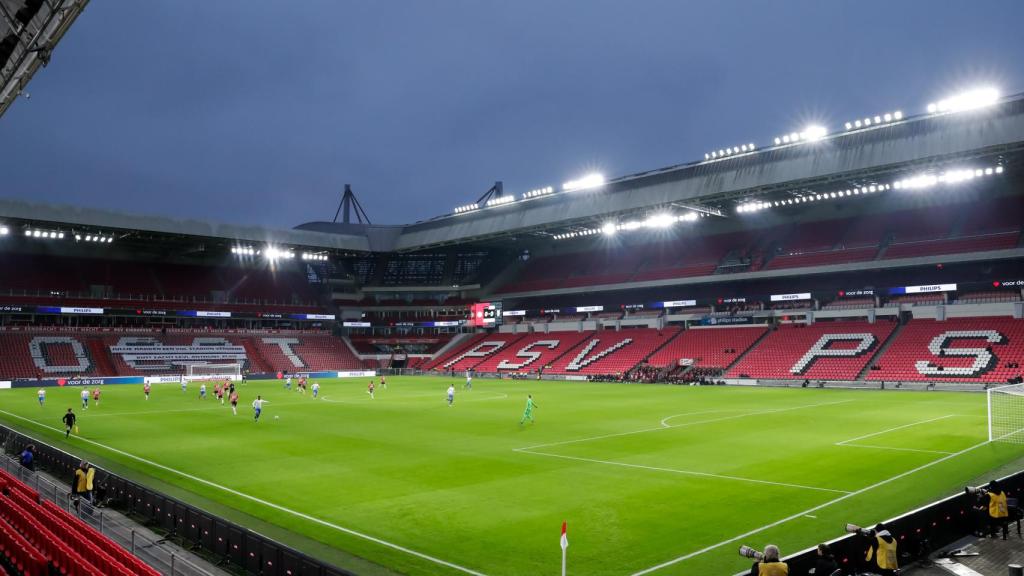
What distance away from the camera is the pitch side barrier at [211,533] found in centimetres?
1190

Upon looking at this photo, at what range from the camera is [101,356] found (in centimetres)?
7288

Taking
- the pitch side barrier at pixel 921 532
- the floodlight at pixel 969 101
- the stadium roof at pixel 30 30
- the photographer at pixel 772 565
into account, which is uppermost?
the floodlight at pixel 969 101

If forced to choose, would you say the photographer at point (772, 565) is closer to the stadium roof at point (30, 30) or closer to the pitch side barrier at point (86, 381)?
the stadium roof at point (30, 30)

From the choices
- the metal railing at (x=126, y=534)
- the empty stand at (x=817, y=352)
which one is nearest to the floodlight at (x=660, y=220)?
the empty stand at (x=817, y=352)

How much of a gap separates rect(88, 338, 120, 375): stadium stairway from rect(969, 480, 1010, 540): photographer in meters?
75.7

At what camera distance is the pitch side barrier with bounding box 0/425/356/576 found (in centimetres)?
1190

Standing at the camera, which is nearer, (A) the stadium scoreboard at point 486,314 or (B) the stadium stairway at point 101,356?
(B) the stadium stairway at point 101,356

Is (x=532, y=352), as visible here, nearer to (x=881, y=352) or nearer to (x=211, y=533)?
(x=881, y=352)

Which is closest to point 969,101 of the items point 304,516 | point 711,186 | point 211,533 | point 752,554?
point 711,186

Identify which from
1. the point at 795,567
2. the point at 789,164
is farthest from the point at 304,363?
the point at 795,567

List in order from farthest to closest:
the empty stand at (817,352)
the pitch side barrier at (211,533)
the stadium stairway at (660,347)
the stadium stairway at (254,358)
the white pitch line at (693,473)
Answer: the stadium stairway at (254,358) < the stadium stairway at (660,347) < the empty stand at (817,352) < the white pitch line at (693,473) < the pitch side barrier at (211,533)

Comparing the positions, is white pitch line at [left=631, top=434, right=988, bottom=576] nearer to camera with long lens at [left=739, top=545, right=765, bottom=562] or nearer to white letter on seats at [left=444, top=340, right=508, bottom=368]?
camera with long lens at [left=739, top=545, right=765, bottom=562]

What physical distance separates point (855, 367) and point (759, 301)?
16.1 meters

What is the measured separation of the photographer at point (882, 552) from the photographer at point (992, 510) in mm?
4241
